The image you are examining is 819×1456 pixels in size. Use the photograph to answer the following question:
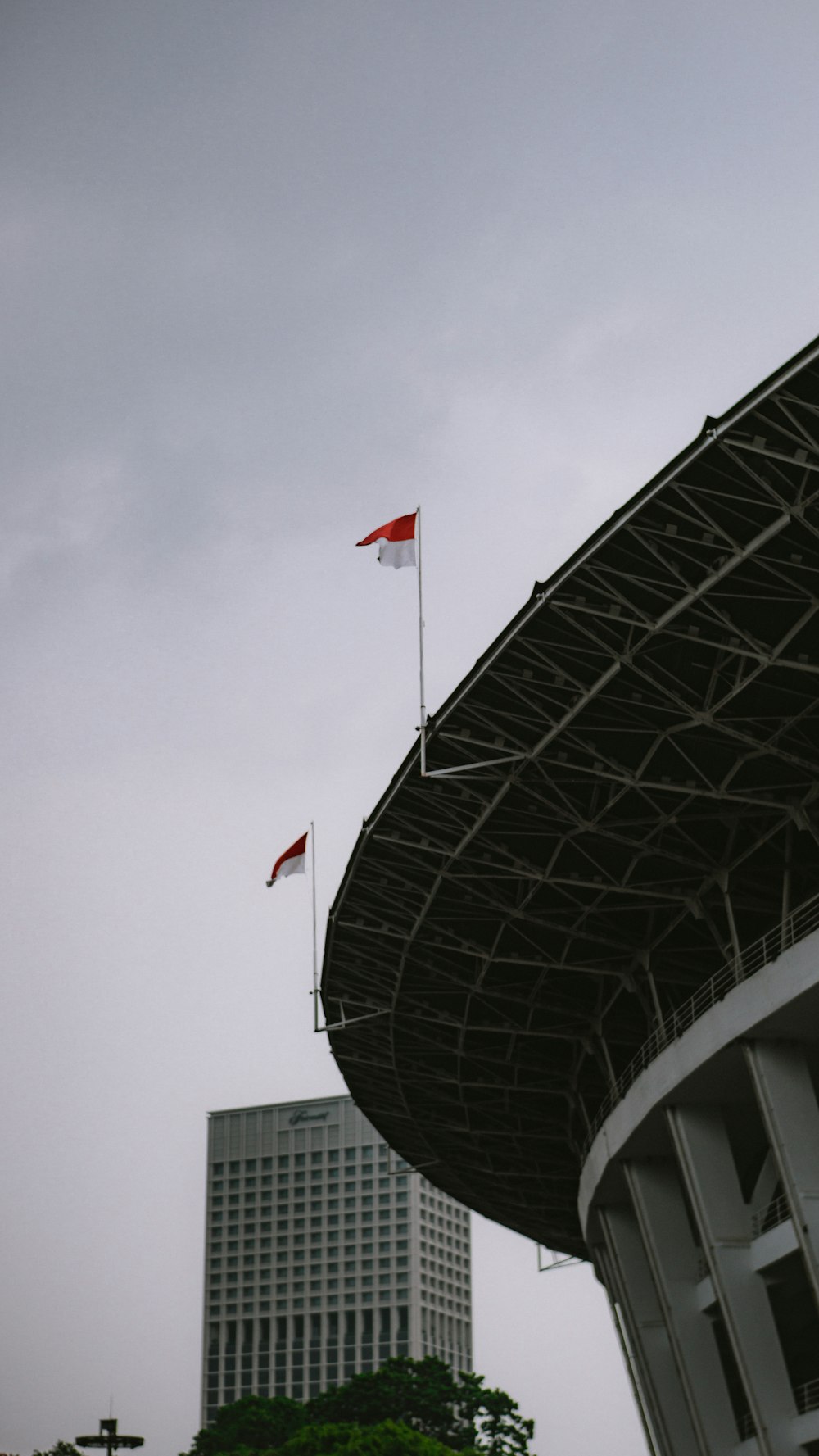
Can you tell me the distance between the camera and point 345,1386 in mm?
105188

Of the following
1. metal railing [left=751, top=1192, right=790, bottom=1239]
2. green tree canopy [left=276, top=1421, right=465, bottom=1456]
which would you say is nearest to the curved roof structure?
metal railing [left=751, top=1192, right=790, bottom=1239]

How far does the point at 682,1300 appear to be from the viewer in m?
37.2

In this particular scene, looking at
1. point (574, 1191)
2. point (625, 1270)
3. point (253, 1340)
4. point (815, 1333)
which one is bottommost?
point (815, 1333)

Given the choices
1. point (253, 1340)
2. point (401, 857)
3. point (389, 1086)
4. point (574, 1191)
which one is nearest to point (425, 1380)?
point (574, 1191)

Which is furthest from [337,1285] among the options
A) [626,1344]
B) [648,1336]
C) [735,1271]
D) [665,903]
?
[735,1271]

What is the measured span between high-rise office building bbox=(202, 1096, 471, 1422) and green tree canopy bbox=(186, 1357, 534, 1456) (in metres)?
72.6

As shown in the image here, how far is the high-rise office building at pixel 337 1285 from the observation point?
602 feet

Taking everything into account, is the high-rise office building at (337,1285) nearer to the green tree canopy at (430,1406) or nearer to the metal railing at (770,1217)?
the green tree canopy at (430,1406)

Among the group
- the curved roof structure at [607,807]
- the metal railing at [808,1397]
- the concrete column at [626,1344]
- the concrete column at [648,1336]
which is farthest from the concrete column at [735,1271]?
the concrete column at [626,1344]

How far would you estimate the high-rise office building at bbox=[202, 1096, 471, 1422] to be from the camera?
18350 cm

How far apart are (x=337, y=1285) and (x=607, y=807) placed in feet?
562

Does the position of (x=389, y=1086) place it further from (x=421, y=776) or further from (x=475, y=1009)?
(x=421, y=776)

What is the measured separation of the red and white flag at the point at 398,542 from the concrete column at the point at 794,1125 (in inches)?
541

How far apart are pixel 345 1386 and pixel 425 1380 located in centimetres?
553
